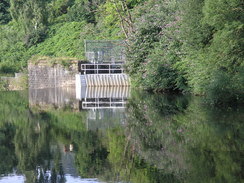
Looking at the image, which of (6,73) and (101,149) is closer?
(101,149)

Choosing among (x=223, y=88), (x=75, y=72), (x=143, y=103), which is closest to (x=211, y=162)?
(x=223, y=88)

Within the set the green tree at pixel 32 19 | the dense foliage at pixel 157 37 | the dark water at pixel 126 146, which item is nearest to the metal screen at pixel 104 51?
the dense foliage at pixel 157 37

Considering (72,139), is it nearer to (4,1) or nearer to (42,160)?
(42,160)

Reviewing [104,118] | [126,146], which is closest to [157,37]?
[104,118]

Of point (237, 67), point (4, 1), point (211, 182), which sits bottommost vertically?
point (211, 182)

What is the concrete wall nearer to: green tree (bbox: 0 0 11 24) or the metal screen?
the metal screen

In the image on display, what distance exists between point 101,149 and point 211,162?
2517 mm

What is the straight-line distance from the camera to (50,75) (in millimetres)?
38281

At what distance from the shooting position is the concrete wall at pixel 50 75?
121 feet

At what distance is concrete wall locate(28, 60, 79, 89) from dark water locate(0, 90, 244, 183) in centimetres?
1821

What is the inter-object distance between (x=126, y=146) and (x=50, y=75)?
27.8 meters

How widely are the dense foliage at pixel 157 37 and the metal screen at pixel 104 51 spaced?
1.31 metres

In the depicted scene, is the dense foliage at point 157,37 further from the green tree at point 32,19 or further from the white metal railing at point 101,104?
the white metal railing at point 101,104

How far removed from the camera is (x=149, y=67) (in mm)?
28203
